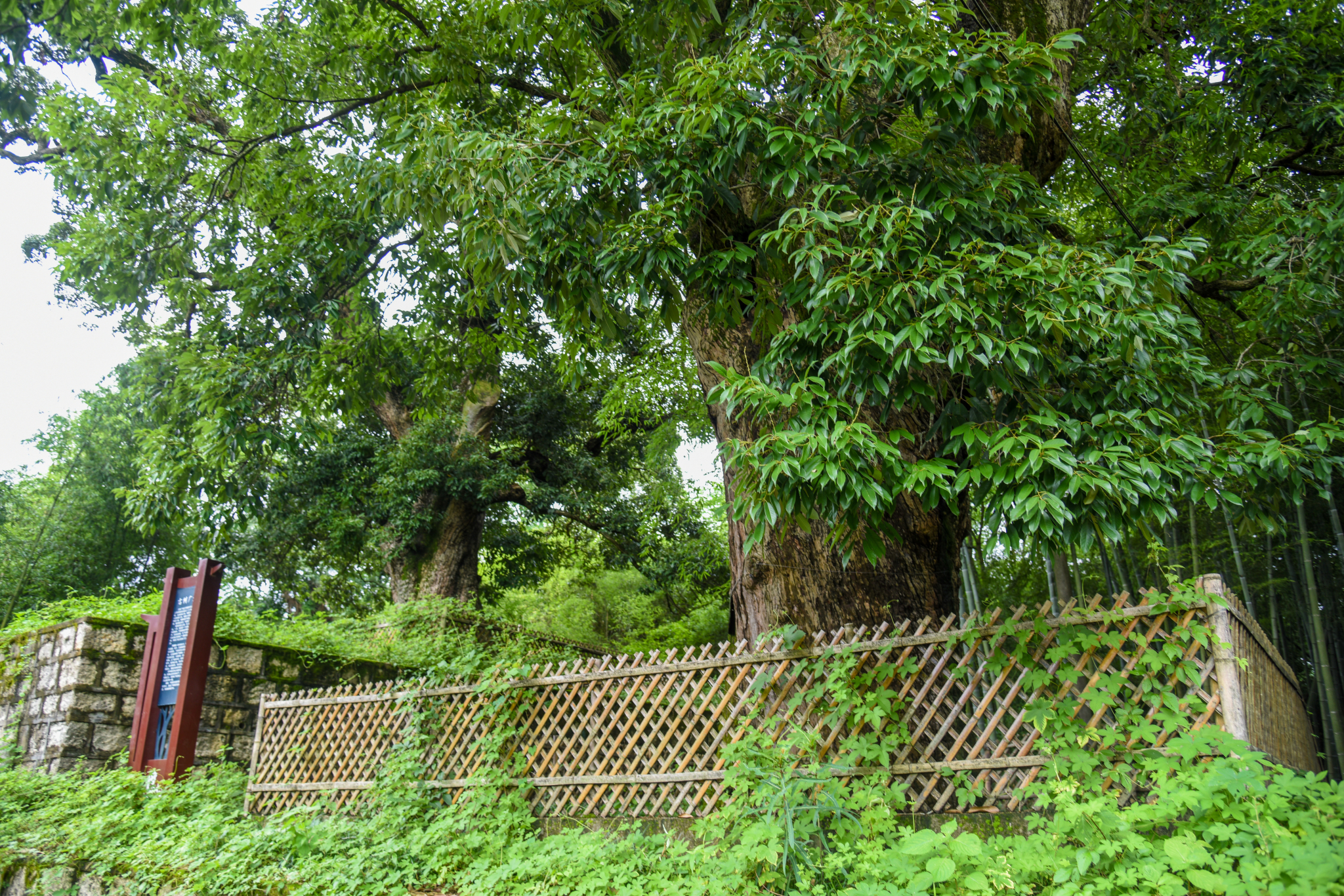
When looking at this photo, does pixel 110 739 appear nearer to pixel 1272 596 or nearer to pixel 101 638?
pixel 101 638

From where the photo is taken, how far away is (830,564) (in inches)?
193

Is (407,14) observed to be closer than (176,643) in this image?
No

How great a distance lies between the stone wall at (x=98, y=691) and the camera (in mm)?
6391

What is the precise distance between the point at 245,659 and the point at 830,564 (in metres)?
5.43

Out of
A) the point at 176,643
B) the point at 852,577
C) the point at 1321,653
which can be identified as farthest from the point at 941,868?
the point at 176,643

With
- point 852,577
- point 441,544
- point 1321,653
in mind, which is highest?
point 441,544

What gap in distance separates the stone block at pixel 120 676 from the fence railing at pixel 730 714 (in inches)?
58.3

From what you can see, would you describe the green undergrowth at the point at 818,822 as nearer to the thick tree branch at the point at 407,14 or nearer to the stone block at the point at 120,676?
the stone block at the point at 120,676

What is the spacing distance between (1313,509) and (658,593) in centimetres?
1075

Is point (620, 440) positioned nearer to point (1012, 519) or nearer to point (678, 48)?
point (678, 48)

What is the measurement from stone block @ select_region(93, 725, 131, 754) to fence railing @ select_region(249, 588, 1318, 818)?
124 cm

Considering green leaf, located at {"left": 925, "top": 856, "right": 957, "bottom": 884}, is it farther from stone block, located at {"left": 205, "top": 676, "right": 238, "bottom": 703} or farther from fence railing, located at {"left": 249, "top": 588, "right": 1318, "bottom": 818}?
stone block, located at {"left": 205, "top": 676, "right": 238, "bottom": 703}

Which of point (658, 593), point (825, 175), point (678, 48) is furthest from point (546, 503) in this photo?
point (825, 175)

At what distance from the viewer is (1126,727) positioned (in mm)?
3262
